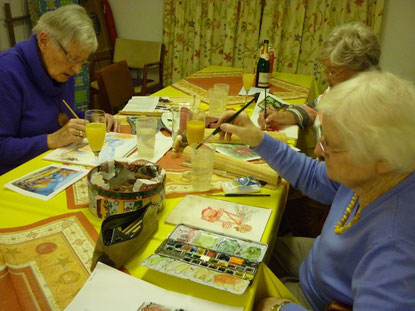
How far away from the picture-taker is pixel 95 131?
1.36 meters

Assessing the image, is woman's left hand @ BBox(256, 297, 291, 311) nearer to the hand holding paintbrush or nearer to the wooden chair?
the hand holding paintbrush

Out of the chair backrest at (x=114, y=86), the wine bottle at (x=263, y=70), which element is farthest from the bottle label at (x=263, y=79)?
the chair backrest at (x=114, y=86)

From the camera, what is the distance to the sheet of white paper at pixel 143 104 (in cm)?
204

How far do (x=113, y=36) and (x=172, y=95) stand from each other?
7.98 feet

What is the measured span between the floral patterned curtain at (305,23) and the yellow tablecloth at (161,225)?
113 inches

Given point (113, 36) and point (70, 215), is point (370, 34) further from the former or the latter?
point (113, 36)

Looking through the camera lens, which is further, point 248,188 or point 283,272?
point 283,272

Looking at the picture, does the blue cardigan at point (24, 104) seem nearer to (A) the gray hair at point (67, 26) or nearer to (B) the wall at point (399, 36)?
(A) the gray hair at point (67, 26)

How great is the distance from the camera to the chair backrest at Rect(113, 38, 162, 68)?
4180 mm

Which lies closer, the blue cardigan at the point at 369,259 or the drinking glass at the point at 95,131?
the blue cardigan at the point at 369,259

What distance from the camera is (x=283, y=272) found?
1.48 metres

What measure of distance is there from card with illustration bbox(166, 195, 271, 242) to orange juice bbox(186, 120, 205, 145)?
0.35 m

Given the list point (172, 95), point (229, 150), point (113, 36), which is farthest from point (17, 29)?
point (229, 150)

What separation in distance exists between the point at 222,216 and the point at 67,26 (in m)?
1.10
